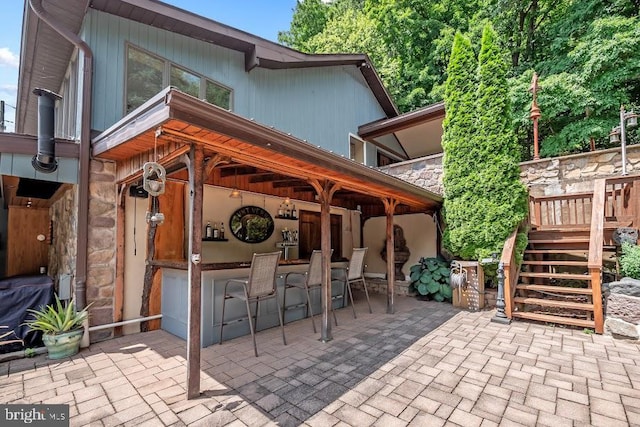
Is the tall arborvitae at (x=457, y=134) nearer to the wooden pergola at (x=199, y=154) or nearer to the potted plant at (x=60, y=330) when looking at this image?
the wooden pergola at (x=199, y=154)

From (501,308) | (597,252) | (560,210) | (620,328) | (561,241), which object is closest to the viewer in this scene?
(620,328)

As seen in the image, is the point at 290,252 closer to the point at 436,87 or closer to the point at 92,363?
the point at 92,363

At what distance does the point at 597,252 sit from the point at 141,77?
7408 mm

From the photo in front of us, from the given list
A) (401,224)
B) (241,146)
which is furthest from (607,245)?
(241,146)

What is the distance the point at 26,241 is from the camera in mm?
6723

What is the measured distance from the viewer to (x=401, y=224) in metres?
8.13

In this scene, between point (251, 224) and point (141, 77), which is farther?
point (251, 224)

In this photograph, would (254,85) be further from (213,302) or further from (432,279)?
(432,279)

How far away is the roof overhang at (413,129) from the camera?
8.30 metres

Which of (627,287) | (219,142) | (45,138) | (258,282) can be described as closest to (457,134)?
(627,287)

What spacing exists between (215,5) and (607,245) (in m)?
10.8

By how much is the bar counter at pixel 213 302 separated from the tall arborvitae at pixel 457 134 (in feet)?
11.5

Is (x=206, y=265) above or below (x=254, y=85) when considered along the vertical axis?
below

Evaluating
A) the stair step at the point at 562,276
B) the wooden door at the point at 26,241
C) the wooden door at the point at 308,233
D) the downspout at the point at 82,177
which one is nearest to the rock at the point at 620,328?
the stair step at the point at 562,276
